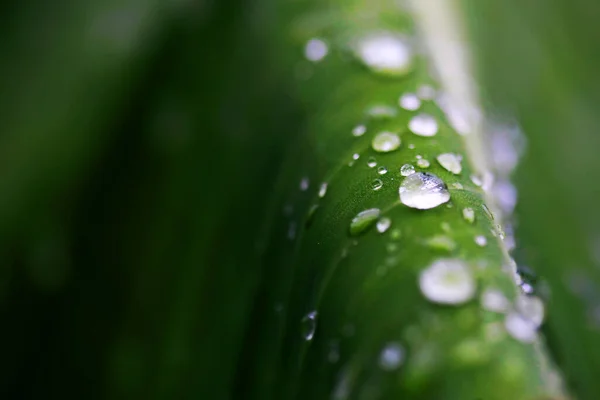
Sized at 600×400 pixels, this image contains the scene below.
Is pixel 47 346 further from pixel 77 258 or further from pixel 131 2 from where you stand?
pixel 131 2

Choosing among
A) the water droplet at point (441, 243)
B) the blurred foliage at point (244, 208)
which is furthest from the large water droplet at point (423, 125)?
the water droplet at point (441, 243)

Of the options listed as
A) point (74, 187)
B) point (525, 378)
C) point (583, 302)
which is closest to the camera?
point (525, 378)

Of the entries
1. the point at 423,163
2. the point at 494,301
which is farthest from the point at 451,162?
the point at 494,301

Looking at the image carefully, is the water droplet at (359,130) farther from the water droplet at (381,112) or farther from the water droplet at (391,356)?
the water droplet at (391,356)

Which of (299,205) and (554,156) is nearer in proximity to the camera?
(299,205)

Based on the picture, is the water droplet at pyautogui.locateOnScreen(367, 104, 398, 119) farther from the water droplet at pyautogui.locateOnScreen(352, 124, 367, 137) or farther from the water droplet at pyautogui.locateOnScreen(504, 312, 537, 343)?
the water droplet at pyautogui.locateOnScreen(504, 312, 537, 343)

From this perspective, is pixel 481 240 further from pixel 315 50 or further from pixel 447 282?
pixel 315 50

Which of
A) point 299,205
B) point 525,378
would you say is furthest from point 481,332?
point 299,205

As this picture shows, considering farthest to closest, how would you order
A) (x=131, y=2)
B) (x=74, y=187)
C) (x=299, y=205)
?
(x=131, y=2) → (x=74, y=187) → (x=299, y=205)
